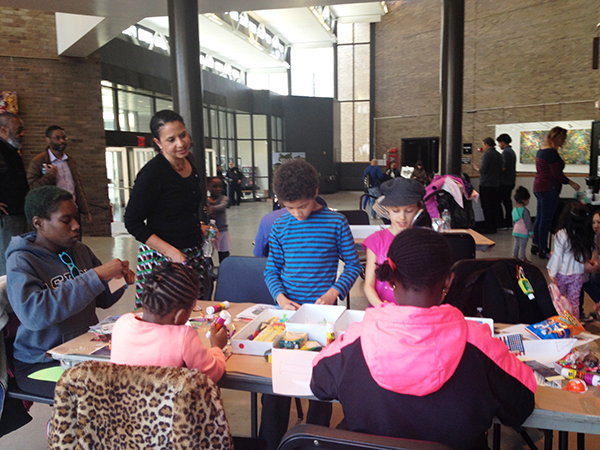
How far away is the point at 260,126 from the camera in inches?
768

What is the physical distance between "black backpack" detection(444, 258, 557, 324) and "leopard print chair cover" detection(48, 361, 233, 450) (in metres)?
1.74

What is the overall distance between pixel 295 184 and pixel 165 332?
102 centimetres

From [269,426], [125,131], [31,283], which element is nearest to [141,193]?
[31,283]

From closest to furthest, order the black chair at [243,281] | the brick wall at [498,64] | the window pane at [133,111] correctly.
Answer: the black chair at [243,281] → the window pane at [133,111] → the brick wall at [498,64]

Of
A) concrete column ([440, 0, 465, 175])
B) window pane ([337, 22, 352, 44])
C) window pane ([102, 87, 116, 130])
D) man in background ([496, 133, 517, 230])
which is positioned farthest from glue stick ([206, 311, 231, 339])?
window pane ([337, 22, 352, 44])

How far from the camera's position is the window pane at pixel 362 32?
21.3 metres

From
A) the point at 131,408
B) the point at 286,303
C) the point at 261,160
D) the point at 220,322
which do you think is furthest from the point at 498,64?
the point at 131,408

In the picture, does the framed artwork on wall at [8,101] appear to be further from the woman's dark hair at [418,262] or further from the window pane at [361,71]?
the window pane at [361,71]

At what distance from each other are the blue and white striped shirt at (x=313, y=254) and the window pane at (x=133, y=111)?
34.1 feet

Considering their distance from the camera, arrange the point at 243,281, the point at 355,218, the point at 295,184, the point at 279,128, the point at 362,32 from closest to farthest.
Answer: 1. the point at 295,184
2. the point at 243,281
3. the point at 355,218
4. the point at 279,128
5. the point at 362,32

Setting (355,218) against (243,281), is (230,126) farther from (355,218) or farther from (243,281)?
(243,281)

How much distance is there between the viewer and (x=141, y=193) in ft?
8.55

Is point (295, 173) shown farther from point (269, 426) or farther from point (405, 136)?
point (405, 136)

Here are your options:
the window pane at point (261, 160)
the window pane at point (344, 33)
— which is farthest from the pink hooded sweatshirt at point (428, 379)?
the window pane at point (344, 33)
